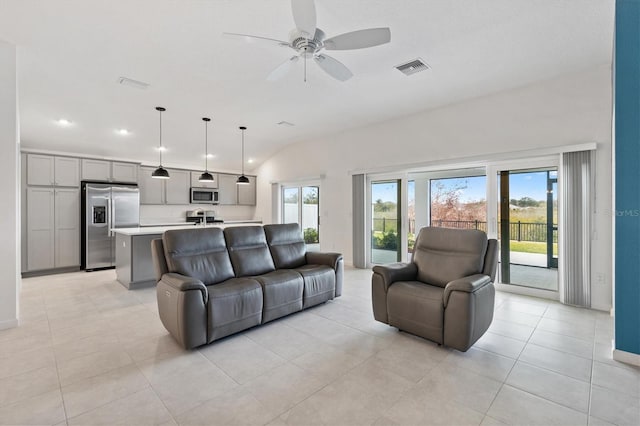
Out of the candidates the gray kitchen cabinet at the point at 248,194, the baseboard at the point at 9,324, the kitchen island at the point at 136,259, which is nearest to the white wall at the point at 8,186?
the baseboard at the point at 9,324

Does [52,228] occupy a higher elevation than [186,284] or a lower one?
higher

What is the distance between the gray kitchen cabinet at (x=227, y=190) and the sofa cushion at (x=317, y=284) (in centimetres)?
505

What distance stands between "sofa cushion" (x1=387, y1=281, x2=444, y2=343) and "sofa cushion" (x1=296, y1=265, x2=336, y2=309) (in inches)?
38.3

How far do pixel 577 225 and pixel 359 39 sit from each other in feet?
11.5

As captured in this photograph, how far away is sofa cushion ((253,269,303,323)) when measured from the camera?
10.0ft

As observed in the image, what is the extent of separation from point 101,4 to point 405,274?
368cm

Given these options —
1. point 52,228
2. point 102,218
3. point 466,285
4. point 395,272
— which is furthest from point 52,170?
point 466,285

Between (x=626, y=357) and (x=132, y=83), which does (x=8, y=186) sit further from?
(x=626, y=357)

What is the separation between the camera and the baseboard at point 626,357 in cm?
230

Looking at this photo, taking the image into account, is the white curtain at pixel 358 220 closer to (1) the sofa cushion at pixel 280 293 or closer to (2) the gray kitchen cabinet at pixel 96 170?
(1) the sofa cushion at pixel 280 293

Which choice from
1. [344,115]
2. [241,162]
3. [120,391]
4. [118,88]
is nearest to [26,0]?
[118,88]

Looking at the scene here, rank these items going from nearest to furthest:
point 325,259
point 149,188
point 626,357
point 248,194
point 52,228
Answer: point 626,357, point 325,259, point 52,228, point 149,188, point 248,194

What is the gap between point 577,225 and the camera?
363 centimetres

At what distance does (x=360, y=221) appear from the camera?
5.91m
